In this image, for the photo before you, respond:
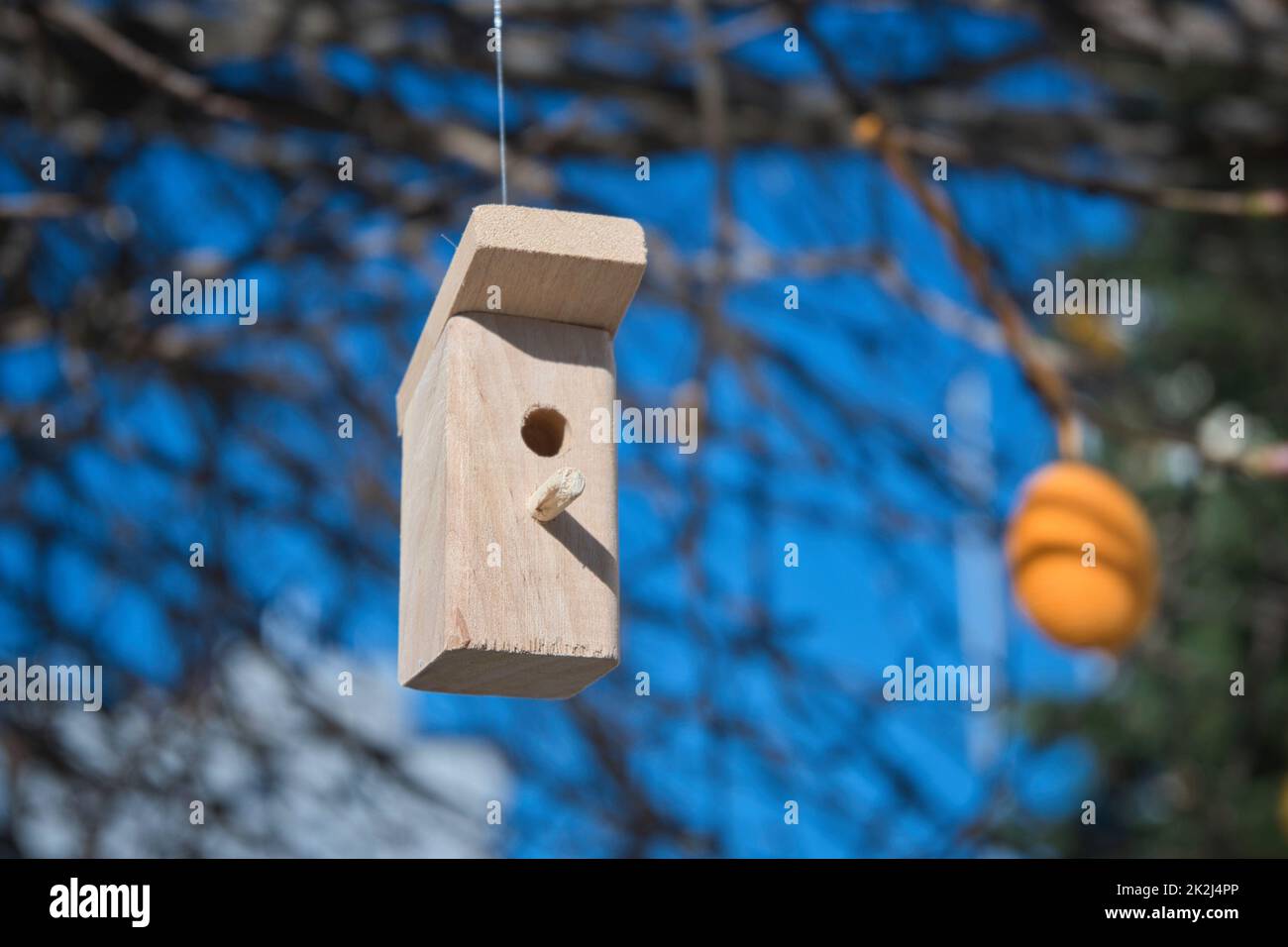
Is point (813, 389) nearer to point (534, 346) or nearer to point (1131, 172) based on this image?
point (1131, 172)

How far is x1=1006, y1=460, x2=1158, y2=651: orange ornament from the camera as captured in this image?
2.34 m

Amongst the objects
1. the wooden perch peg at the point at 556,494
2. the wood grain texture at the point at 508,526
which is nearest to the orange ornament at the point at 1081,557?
the wood grain texture at the point at 508,526

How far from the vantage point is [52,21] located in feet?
8.70

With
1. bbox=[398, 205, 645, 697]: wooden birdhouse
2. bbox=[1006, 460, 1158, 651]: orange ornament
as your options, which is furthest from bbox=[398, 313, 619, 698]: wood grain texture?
bbox=[1006, 460, 1158, 651]: orange ornament

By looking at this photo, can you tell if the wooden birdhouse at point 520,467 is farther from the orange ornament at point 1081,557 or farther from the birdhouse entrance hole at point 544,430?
the orange ornament at point 1081,557

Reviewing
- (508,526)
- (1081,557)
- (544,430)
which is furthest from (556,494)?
(1081,557)

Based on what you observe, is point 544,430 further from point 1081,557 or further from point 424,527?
point 1081,557

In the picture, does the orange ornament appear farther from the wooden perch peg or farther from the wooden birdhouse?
the wooden perch peg

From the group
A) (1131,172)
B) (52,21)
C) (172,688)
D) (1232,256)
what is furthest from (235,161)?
(1232,256)

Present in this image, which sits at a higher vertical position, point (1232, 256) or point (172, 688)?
point (1232, 256)

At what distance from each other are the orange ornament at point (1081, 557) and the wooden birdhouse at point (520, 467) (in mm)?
1112

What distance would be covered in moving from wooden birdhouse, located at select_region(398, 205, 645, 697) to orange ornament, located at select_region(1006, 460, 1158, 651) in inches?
43.8

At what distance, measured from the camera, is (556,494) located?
1.25 metres
